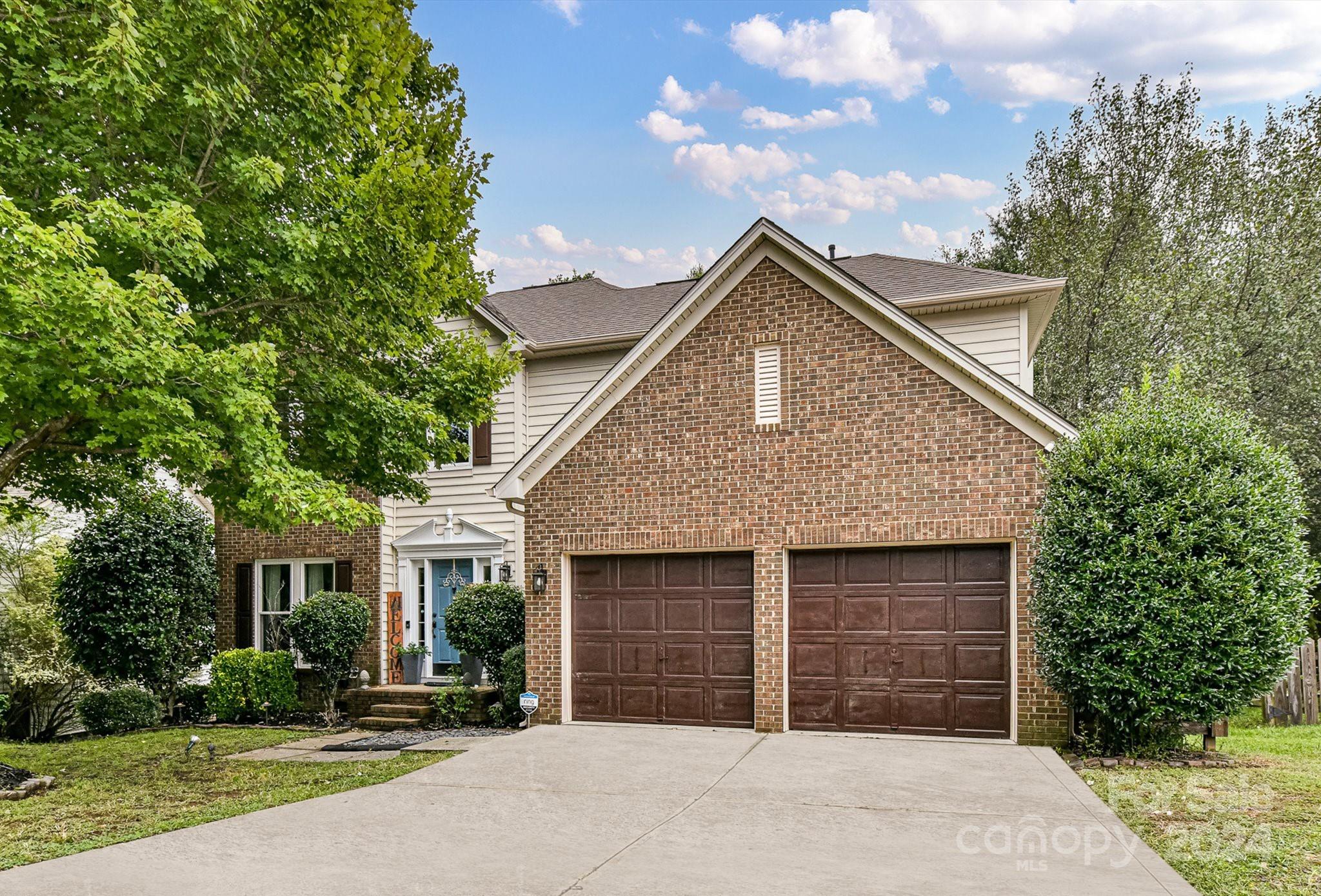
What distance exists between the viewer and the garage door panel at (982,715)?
35.6ft

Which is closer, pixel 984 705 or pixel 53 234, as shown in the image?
pixel 53 234

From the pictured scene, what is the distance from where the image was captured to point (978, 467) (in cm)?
1096

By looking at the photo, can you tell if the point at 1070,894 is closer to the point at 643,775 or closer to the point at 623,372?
the point at 643,775

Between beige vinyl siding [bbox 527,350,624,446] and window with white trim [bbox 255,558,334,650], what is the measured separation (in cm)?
471

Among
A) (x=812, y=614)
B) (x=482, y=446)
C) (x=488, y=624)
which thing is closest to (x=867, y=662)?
(x=812, y=614)

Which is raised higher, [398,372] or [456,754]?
[398,372]

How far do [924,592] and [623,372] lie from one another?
193 inches

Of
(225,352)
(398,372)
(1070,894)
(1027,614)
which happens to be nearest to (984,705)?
(1027,614)

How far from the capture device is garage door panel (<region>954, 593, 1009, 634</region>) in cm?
1095

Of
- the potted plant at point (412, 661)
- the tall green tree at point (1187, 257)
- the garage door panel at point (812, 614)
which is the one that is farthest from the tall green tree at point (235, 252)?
the tall green tree at point (1187, 257)

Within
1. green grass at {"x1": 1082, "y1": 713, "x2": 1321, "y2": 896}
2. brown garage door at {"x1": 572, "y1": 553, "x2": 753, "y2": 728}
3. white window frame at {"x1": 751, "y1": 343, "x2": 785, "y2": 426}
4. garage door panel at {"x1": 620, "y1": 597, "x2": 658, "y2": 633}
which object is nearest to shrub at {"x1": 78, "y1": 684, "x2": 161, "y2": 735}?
brown garage door at {"x1": 572, "y1": 553, "x2": 753, "y2": 728}

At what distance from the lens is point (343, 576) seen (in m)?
16.6

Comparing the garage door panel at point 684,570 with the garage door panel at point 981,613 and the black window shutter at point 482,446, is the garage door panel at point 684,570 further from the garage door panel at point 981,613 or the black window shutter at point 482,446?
the black window shutter at point 482,446

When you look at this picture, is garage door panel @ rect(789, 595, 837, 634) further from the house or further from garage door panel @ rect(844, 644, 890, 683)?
garage door panel @ rect(844, 644, 890, 683)
